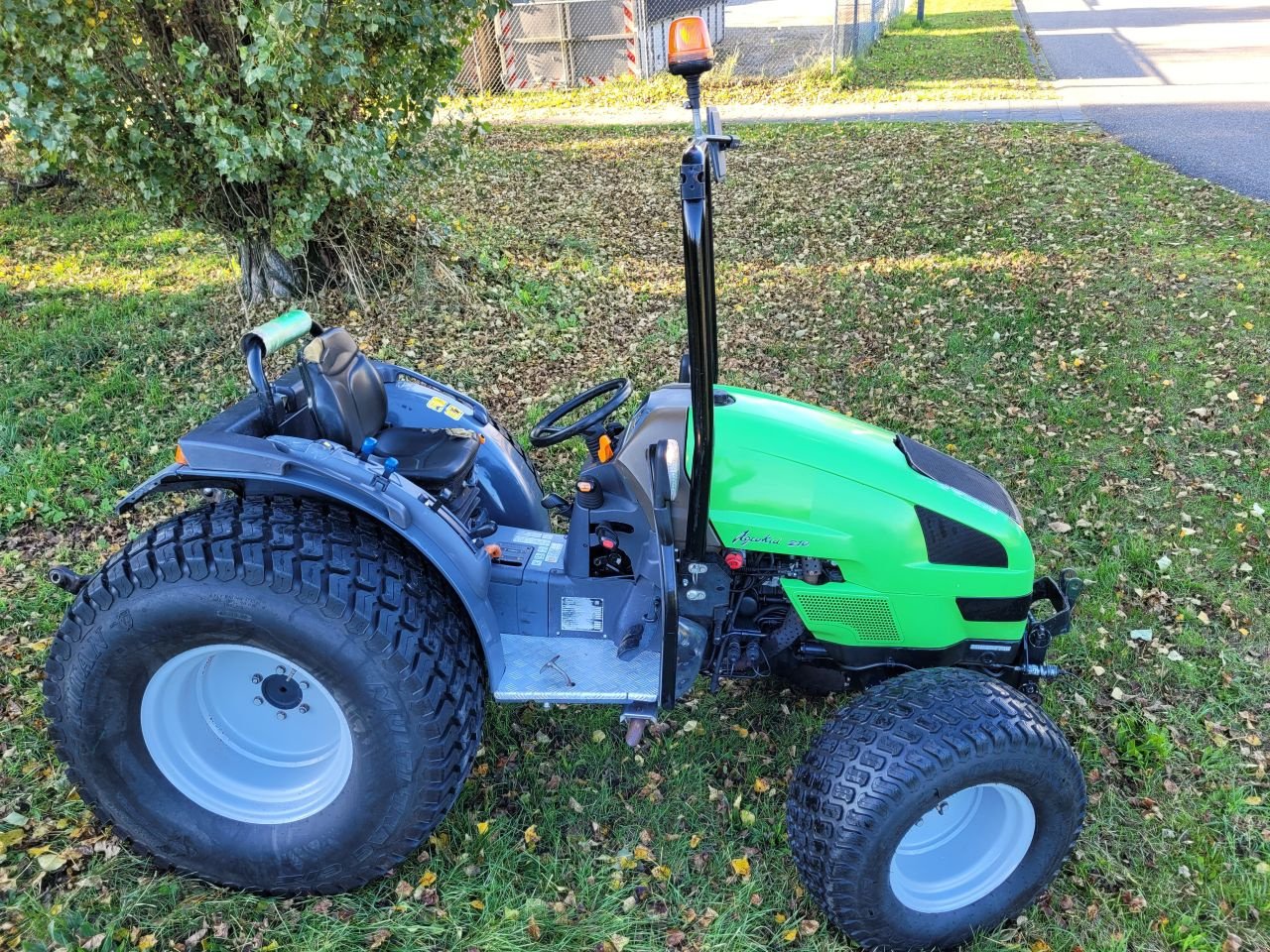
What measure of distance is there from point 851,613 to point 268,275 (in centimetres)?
486

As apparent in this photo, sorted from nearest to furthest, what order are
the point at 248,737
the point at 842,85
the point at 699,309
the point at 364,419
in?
the point at 699,309 < the point at 248,737 < the point at 364,419 < the point at 842,85

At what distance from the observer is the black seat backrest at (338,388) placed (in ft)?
8.91

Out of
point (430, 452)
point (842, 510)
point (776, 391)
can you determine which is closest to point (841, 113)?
point (776, 391)

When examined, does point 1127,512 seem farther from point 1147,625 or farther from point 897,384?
point 897,384

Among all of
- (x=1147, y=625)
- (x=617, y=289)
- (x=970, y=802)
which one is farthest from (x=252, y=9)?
(x=1147, y=625)

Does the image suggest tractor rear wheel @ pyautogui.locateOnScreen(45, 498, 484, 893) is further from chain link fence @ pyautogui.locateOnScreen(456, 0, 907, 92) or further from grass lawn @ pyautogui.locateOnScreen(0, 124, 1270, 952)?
chain link fence @ pyautogui.locateOnScreen(456, 0, 907, 92)

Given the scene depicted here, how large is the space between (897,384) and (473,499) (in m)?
3.33

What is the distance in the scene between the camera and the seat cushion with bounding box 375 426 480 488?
9.22ft

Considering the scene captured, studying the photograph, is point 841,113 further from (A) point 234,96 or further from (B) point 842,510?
(B) point 842,510

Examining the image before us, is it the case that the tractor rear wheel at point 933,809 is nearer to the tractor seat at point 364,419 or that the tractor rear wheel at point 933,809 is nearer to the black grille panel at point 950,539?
the black grille panel at point 950,539

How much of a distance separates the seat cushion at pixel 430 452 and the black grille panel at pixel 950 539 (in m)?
1.41

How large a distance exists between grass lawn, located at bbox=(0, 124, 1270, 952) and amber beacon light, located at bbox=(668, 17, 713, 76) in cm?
217

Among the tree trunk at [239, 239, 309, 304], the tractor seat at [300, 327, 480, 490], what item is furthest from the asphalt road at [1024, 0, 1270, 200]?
the tractor seat at [300, 327, 480, 490]

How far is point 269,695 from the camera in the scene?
99.6 inches
